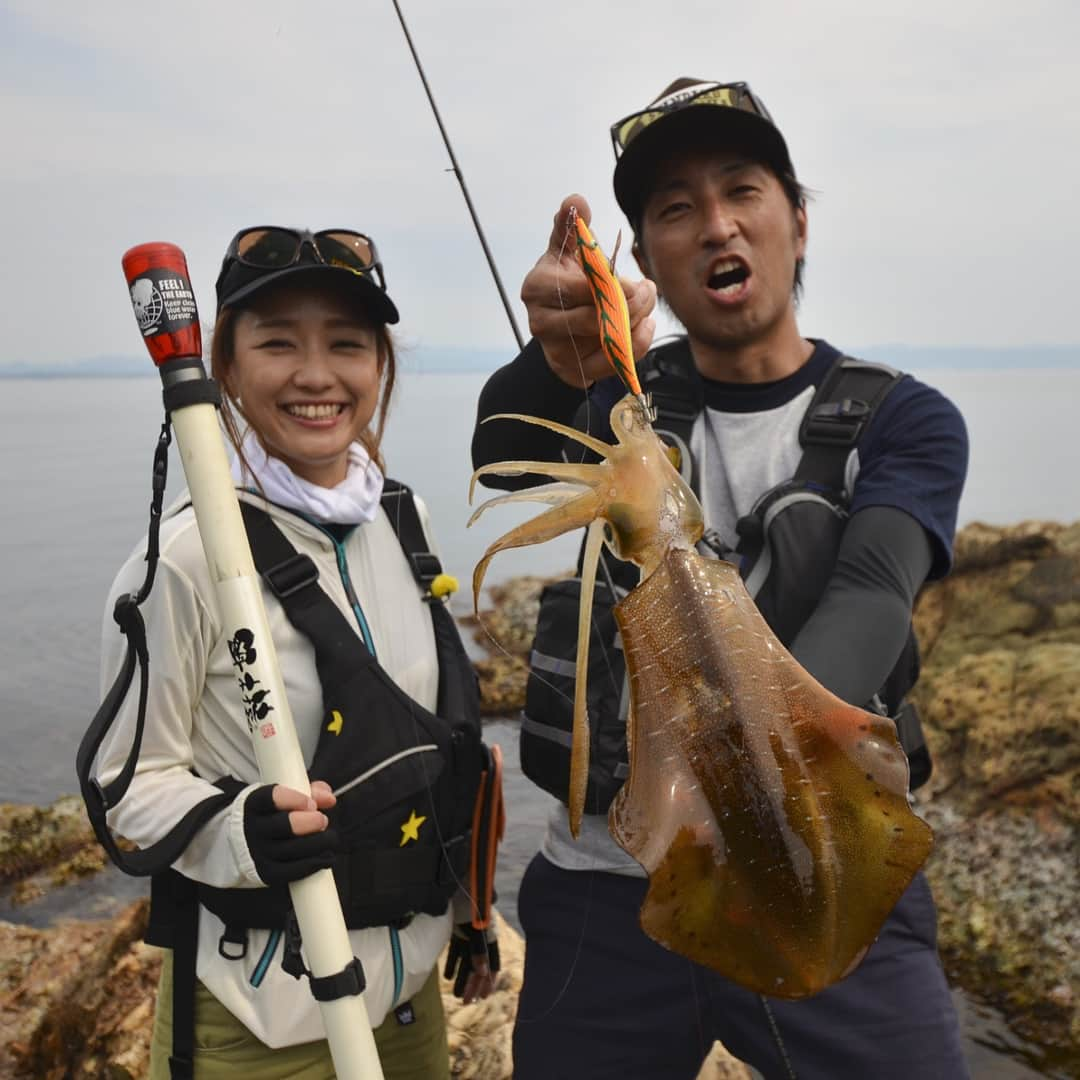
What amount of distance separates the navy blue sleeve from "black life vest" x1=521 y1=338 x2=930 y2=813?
55 millimetres

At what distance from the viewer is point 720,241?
278 centimetres

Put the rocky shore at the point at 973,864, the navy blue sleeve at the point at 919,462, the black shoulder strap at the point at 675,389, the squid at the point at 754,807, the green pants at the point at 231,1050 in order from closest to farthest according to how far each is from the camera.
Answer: the squid at the point at 754,807 < the navy blue sleeve at the point at 919,462 < the green pants at the point at 231,1050 < the black shoulder strap at the point at 675,389 < the rocky shore at the point at 973,864

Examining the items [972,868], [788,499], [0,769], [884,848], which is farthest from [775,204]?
[0,769]

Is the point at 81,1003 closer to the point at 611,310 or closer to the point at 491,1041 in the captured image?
the point at 491,1041

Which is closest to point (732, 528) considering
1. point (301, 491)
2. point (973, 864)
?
point (301, 491)

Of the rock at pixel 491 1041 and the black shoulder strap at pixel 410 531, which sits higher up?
the black shoulder strap at pixel 410 531

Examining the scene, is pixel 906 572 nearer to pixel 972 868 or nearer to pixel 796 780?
pixel 796 780

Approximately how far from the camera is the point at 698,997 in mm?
2723

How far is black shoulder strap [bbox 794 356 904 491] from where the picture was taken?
2.66 metres

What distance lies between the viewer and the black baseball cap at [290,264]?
2832 millimetres

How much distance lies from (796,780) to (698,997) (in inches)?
61.9

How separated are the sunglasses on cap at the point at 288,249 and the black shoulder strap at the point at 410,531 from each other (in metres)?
0.73

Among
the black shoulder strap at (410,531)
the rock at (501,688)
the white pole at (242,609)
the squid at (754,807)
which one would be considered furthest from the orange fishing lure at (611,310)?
the rock at (501,688)

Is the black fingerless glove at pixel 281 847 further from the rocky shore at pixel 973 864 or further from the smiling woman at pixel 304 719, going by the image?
the rocky shore at pixel 973 864
